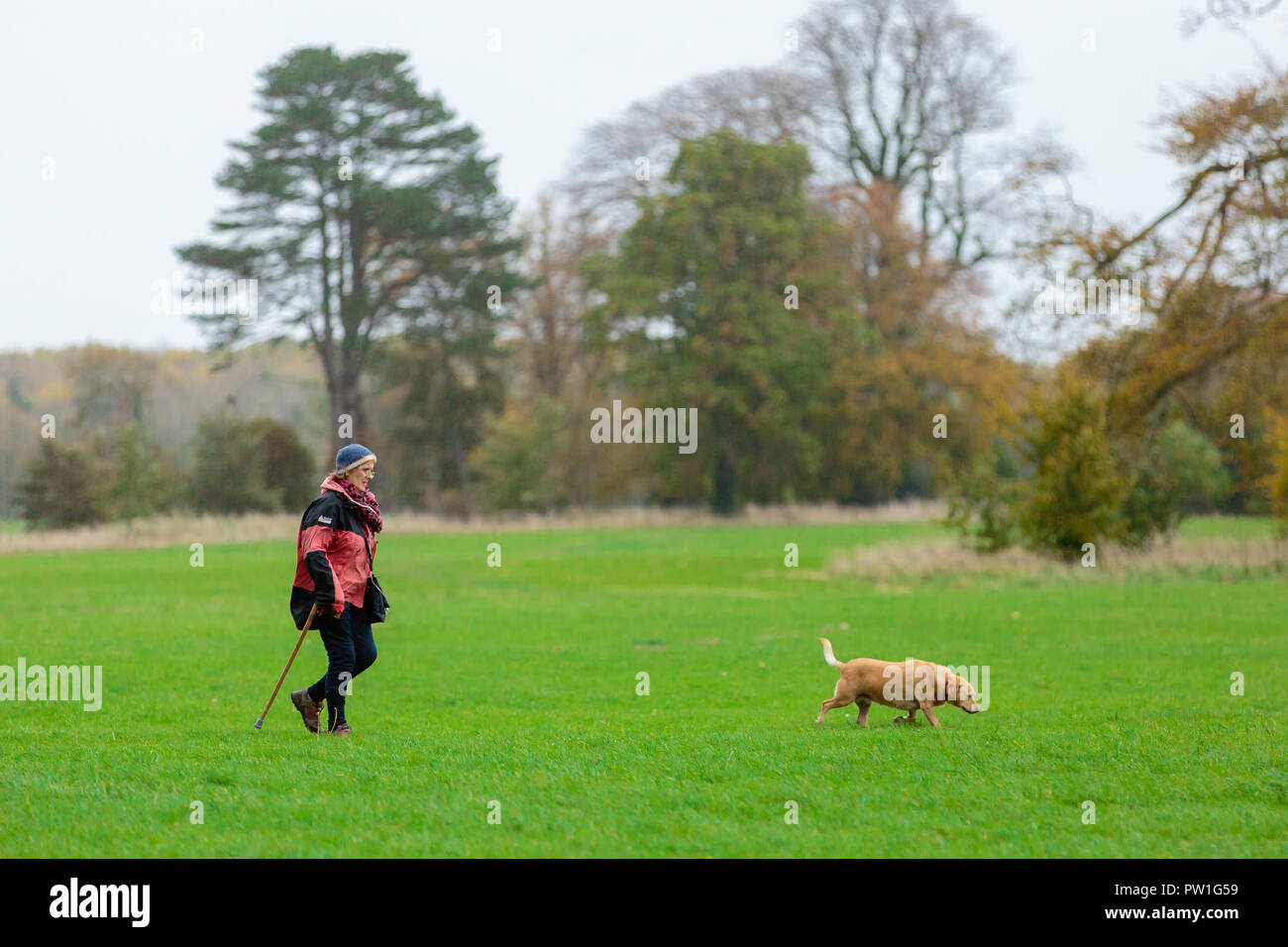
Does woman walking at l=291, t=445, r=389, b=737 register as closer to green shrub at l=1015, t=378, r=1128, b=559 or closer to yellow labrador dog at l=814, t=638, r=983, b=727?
yellow labrador dog at l=814, t=638, r=983, b=727

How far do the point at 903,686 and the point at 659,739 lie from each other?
1714 mm

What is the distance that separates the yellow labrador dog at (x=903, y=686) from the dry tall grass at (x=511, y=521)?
37.1 metres

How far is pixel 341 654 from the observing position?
9.27 metres

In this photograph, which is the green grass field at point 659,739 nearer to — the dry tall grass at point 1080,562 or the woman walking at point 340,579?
the woman walking at point 340,579

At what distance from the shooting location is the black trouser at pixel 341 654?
9.26 meters

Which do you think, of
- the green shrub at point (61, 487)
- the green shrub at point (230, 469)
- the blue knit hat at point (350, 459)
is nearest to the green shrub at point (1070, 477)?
the blue knit hat at point (350, 459)

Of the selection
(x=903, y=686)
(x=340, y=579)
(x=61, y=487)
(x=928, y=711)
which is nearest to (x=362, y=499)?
(x=340, y=579)

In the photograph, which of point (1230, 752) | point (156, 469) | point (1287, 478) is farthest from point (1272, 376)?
point (156, 469)

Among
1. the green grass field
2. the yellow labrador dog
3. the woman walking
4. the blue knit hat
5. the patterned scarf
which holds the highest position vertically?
the blue knit hat

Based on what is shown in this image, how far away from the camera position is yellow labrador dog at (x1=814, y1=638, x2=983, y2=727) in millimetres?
9117

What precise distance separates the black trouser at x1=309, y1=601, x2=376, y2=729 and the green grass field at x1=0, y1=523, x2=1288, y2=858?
31 centimetres

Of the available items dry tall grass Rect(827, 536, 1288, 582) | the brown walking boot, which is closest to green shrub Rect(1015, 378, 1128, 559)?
dry tall grass Rect(827, 536, 1288, 582)

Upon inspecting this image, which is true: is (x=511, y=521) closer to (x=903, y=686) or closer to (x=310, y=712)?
(x=310, y=712)
